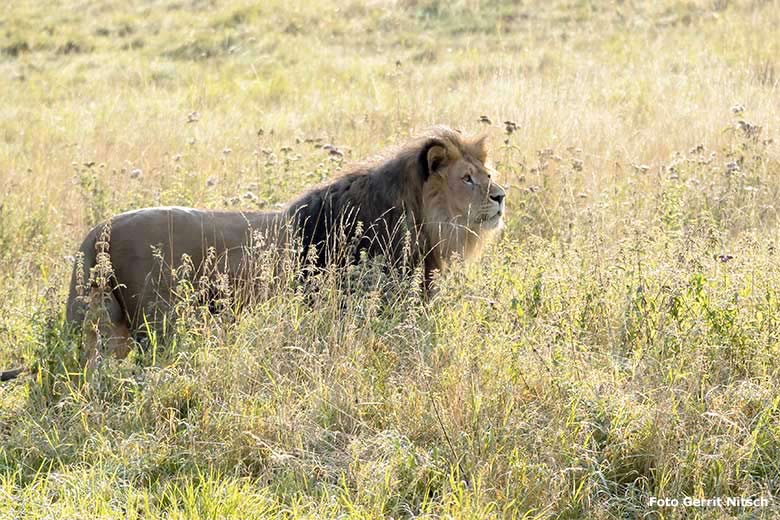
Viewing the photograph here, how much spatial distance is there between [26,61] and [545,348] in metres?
14.3

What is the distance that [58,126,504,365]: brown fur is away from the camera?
5.02 m

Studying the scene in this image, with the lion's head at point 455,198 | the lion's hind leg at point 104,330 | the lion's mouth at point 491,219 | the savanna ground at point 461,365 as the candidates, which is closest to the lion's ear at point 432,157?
the lion's head at point 455,198

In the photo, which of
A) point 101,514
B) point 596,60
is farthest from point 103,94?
point 101,514

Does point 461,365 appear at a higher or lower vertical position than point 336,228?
lower

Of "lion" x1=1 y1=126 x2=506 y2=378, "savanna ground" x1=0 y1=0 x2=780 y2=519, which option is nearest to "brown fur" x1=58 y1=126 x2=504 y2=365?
"lion" x1=1 y1=126 x2=506 y2=378

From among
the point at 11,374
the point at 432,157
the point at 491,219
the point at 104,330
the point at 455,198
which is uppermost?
the point at 432,157

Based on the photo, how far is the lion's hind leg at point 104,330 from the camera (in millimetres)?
4605

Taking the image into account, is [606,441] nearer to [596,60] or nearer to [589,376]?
[589,376]

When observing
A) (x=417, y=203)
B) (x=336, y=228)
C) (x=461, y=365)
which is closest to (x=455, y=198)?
(x=417, y=203)

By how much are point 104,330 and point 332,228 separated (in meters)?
1.29

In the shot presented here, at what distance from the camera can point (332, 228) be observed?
17.8ft

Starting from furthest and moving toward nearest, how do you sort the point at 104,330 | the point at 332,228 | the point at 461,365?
1. the point at 332,228
2. the point at 104,330
3. the point at 461,365

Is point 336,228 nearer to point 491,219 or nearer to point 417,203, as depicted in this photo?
point 417,203

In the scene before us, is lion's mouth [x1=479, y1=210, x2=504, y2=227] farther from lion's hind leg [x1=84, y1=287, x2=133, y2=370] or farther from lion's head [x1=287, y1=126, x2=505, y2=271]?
lion's hind leg [x1=84, y1=287, x2=133, y2=370]
